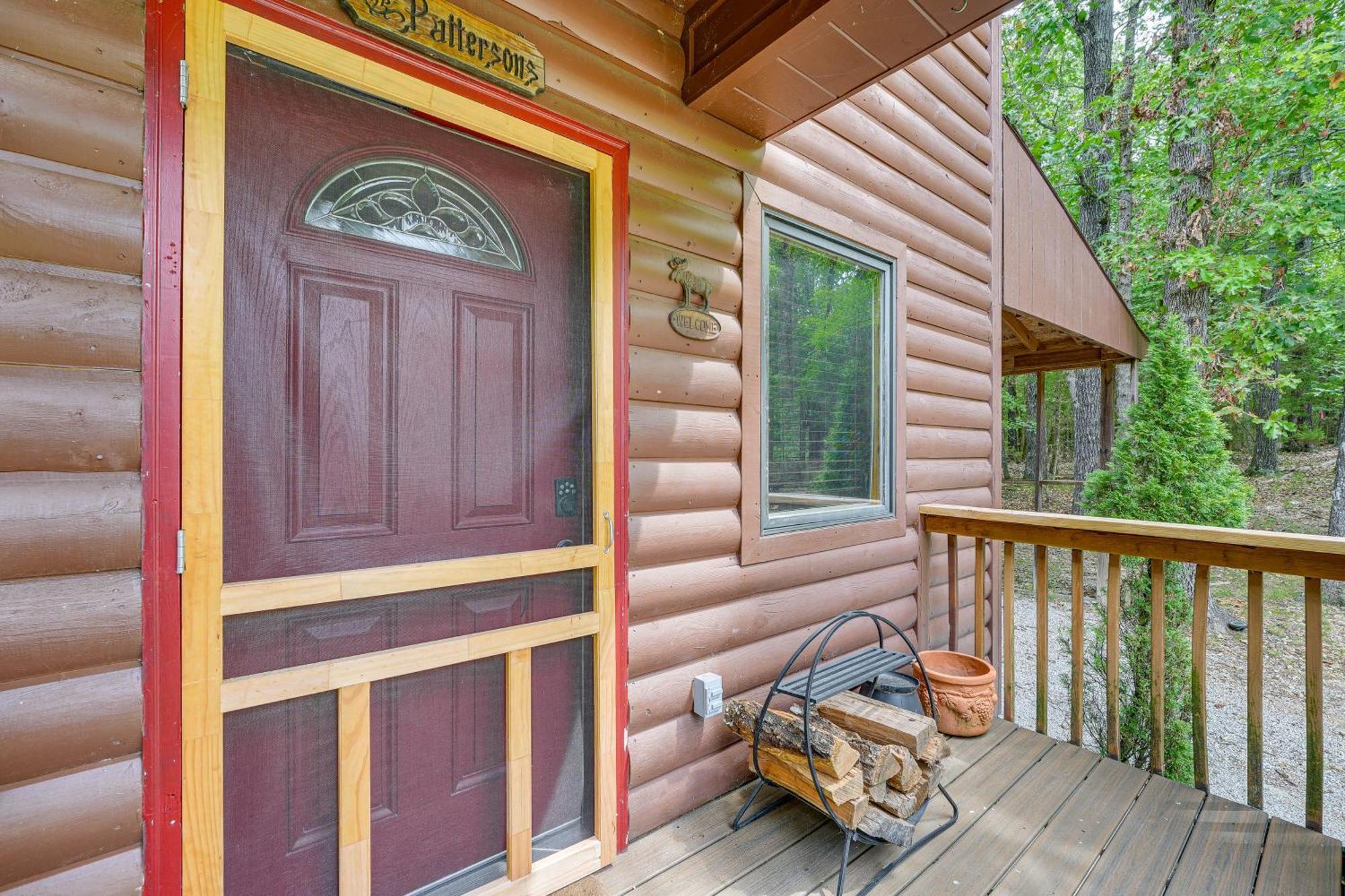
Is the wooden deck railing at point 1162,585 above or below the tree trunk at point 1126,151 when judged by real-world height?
below

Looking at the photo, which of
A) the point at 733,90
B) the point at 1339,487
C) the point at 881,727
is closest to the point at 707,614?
the point at 881,727

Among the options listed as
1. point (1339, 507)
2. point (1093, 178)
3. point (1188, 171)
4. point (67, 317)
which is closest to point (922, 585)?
point (67, 317)

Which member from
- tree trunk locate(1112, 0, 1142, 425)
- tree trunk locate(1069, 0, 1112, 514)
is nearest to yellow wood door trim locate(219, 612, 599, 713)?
tree trunk locate(1112, 0, 1142, 425)

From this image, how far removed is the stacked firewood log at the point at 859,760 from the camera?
5.35ft

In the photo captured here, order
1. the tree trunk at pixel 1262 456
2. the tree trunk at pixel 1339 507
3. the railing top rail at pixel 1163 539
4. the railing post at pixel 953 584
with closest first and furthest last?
the railing top rail at pixel 1163 539
the railing post at pixel 953 584
the tree trunk at pixel 1339 507
the tree trunk at pixel 1262 456

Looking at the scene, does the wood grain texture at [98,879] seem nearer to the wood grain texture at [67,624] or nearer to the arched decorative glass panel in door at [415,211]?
the wood grain texture at [67,624]

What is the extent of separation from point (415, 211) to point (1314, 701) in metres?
3.06

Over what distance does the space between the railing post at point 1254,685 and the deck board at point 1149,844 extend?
161 mm

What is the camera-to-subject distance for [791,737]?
1741mm

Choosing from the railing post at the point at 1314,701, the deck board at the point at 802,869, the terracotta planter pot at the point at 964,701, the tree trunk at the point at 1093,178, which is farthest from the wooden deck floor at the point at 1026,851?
the tree trunk at the point at 1093,178

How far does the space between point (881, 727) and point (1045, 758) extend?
927 millimetres

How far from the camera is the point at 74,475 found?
3.24 ft

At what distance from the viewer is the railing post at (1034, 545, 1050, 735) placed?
252 centimetres

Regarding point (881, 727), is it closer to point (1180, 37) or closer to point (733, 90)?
point (733, 90)
